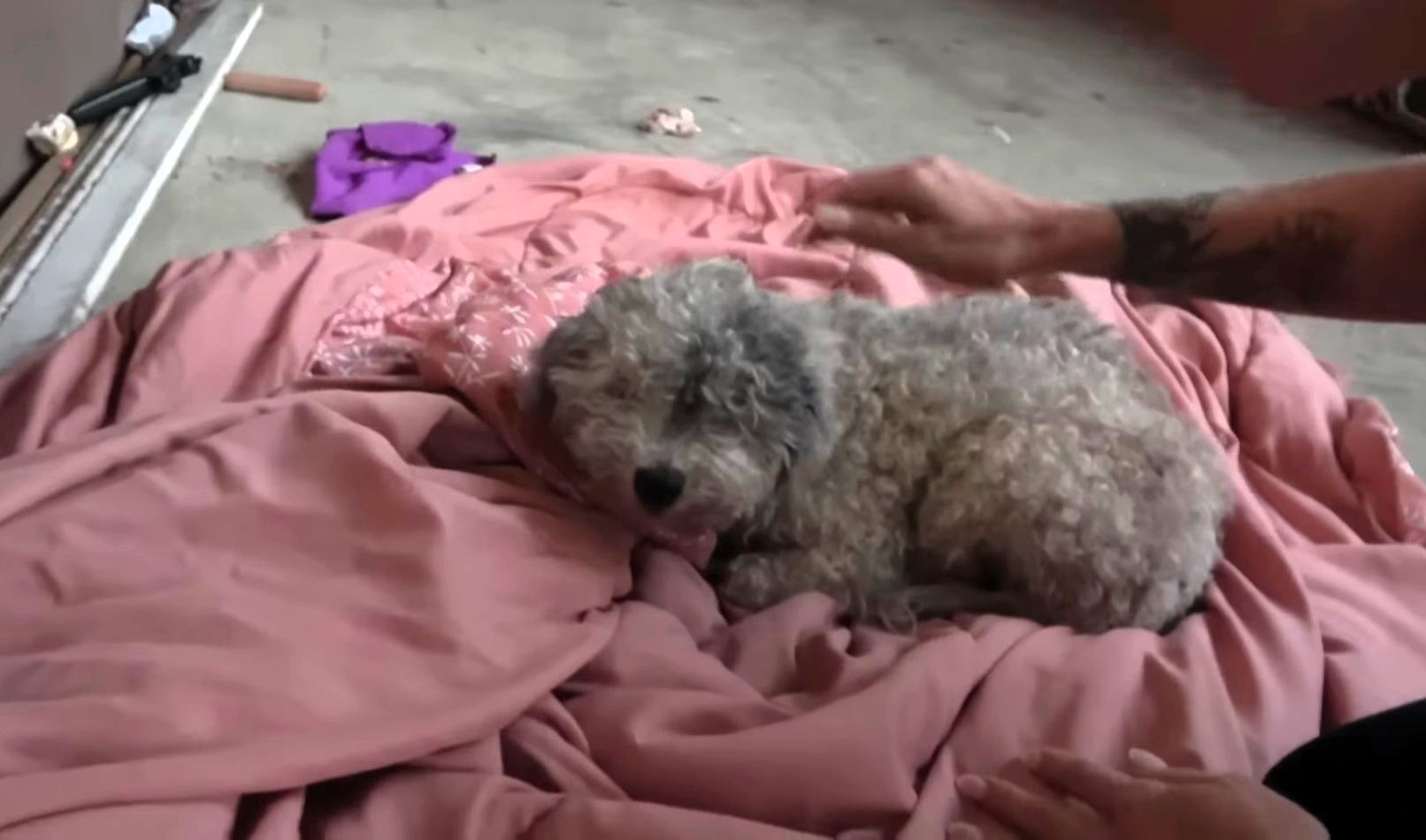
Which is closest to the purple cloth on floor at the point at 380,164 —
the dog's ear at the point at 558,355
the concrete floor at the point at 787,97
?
the concrete floor at the point at 787,97

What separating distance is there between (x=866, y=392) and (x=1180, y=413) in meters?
0.52

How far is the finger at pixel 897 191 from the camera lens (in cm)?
156

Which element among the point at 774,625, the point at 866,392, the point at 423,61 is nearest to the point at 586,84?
the point at 423,61

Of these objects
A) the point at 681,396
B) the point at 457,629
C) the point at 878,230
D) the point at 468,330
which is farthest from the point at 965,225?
the point at 468,330

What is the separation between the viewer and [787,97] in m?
4.00

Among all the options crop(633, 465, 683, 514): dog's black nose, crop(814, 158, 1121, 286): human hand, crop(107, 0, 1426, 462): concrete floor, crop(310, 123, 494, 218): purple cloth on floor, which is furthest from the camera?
crop(107, 0, 1426, 462): concrete floor

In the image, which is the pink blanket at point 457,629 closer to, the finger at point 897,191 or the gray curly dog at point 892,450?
the gray curly dog at point 892,450

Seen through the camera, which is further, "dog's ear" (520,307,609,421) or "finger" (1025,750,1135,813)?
"dog's ear" (520,307,609,421)

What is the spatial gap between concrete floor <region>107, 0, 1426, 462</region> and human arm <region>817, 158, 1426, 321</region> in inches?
64.3

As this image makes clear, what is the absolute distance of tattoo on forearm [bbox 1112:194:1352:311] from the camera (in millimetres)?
1420

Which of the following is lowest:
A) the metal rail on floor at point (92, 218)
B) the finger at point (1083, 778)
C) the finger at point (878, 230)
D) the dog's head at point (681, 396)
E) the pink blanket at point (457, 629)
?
the metal rail on floor at point (92, 218)

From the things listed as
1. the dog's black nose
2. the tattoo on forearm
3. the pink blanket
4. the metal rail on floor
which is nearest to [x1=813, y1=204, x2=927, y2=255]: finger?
the tattoo on forearm

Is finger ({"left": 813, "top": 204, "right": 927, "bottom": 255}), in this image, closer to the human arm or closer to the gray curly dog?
the human arm

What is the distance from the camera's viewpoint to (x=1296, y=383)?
2445 mm
